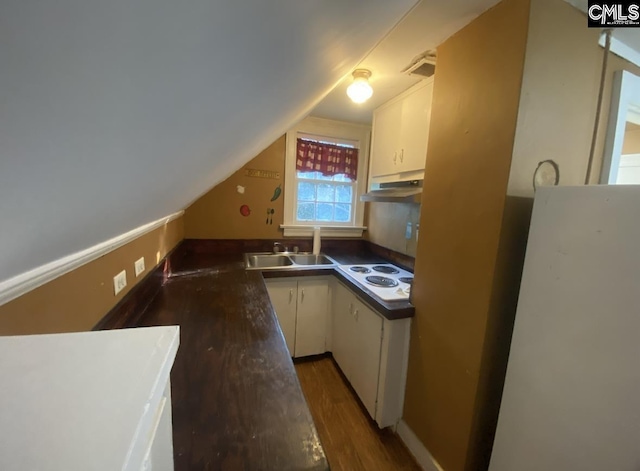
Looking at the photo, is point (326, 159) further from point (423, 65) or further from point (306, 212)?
point (423, 65)

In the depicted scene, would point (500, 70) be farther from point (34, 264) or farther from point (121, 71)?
point (34, 264)

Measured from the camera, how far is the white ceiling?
1030 millimetres

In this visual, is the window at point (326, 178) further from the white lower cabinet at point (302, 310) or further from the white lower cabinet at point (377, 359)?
the white lower cabinet at point (377, 359)

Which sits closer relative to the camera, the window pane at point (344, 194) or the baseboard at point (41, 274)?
the baseboard at point (41, 274)

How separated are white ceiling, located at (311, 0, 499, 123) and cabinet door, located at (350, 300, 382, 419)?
148cm

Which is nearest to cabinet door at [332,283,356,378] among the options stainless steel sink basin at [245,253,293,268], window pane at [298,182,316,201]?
stainless steel sink basin at [245,253,293,268]

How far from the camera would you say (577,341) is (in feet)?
2.63

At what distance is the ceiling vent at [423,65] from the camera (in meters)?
1.37

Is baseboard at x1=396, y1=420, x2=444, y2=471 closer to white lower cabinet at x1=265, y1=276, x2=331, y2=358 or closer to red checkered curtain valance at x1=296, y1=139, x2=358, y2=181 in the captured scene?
white lower cabinet at x1=265, y1=276, x2=331, y2=358

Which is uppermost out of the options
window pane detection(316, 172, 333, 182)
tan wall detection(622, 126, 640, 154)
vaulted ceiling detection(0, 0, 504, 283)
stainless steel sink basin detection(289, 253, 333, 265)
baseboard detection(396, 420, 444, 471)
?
tan wall detection(622, 126, 640, 154)

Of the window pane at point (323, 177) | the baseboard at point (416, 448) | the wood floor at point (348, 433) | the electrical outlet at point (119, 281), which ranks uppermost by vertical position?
the window pane at point (323, 177)

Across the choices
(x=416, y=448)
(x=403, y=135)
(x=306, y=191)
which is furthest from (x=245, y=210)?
(x=416, y=448)

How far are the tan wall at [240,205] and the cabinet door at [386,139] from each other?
938 millimetres

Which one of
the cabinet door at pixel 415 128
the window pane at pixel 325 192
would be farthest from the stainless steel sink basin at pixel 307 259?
the cabinet door at pixel 415 128
